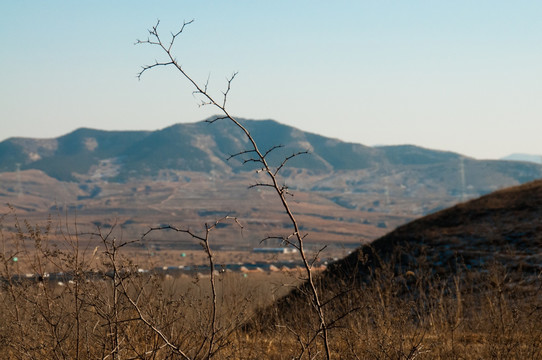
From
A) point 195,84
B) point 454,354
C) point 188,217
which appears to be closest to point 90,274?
point 195,84

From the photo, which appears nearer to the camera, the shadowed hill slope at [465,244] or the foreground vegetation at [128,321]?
the foreground vegetation at [128,321]

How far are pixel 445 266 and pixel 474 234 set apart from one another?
2146mm

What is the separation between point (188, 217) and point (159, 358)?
14968 cm

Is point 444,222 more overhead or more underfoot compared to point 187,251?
more overhead

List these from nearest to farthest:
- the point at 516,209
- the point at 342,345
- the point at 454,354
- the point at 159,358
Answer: the point at 159,358, the point at 454,354, the point at 342,345, the point at 516,209

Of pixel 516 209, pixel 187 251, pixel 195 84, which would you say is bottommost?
pixel 187 251

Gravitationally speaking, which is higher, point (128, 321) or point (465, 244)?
point (128, 321)

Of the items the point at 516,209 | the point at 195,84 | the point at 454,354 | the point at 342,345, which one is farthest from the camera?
the point at 516,209

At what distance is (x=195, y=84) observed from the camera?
3.49 m

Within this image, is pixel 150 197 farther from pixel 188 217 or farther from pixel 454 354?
pixel 454 354

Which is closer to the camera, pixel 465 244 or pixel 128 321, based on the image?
pixel 128 321

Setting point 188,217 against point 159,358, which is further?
point 188,217

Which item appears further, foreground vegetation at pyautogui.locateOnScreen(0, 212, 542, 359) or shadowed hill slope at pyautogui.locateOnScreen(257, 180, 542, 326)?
shadowed hill slope at pyautogui.locateOnScreen(257, 180, 542, 326)

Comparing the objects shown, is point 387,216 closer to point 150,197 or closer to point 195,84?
point 150,197
